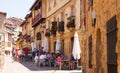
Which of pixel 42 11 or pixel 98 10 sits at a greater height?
pixel 42 11

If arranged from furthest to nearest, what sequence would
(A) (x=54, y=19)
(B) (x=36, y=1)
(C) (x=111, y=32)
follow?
(B) (x=36, y=1) < (A) (x=54, y=19) < (C) (x=111, y=32)

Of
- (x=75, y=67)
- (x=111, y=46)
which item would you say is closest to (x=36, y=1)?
(x=75, y=67)

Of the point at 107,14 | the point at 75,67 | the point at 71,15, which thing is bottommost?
the point at 75,67

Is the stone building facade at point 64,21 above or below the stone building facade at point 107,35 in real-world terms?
above

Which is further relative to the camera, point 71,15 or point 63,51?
point 63,51

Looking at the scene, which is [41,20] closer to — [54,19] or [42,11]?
[42,11]

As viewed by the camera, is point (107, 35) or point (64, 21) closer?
point (107, 35)

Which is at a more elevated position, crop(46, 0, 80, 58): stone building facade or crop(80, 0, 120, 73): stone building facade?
crop(46, 0, 80, 58): stone building facade

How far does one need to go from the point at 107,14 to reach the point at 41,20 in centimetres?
3309

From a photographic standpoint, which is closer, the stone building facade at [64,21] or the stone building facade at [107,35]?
the stone building facade at [107,35]

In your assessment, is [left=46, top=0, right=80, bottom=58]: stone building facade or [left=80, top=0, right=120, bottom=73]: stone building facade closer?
[left=80, top=0, right=120, bottom=73]: stone building facade

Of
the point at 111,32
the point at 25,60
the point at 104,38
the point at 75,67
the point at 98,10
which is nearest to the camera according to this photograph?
the point at 111,32

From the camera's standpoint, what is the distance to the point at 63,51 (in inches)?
1252

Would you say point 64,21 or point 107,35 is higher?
point 64,21
